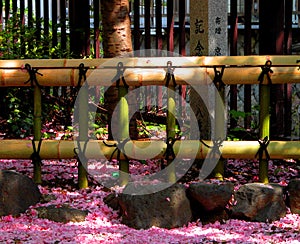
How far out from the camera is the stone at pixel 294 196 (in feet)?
18.7

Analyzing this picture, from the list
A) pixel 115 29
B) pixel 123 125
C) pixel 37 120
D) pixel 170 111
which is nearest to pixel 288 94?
pixel 115 29

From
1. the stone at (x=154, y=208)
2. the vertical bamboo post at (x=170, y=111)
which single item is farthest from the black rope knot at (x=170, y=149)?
the stone at (x=154, y=208)

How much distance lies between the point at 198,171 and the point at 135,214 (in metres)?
1.58

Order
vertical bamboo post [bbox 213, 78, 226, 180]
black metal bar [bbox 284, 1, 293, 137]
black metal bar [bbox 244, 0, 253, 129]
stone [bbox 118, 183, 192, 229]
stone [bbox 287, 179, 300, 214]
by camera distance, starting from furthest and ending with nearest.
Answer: black metal bar [bbox 244, 0, 253, 129] < black metal bar [bbox 284, 1, 293, 137] < vertical bamboo post [bbox 213, 78, 226, 180] < stone [bbox 287, 179, 300, 214] < stone [bbox 118, 183, 192, 229]

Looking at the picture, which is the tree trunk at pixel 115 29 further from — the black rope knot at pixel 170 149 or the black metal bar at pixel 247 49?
the black metal bar at pixel 247 49

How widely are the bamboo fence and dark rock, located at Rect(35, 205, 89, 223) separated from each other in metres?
0.86

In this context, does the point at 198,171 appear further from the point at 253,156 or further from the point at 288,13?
the point at 288,13

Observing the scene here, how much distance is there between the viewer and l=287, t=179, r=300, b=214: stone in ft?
18.7

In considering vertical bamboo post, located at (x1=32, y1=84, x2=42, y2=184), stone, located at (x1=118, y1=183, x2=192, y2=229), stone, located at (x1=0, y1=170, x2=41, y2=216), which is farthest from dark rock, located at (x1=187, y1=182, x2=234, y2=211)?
vertical bamboo post, located at (x1=32, y1=84, x2=42, y2=184)

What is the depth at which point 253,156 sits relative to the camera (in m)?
6.19

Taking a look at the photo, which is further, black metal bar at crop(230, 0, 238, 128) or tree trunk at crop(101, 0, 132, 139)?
black metal bar at crop(230, 0, 238, 128)

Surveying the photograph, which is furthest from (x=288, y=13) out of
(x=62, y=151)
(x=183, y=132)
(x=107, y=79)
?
(x=62, y=151)

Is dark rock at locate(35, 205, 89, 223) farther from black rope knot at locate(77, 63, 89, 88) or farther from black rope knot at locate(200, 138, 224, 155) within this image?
black rope knot at locate(200, 138, 224, 155)

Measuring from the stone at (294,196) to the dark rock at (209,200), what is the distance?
656mm
